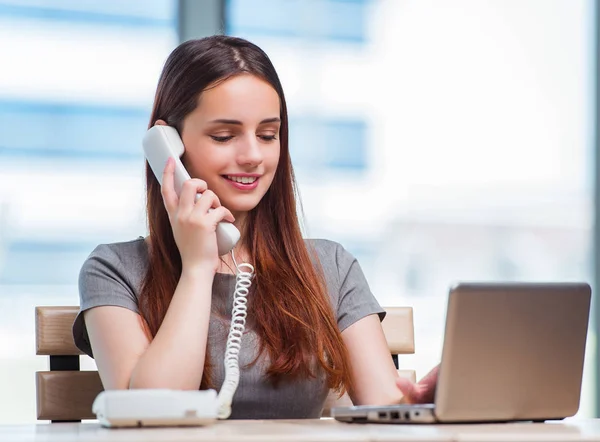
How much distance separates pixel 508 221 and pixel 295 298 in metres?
1.89

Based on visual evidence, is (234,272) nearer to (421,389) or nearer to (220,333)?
(220,333)

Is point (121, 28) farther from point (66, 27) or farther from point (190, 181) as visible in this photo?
point (190, 181)

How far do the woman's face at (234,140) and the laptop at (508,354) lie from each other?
0.58m

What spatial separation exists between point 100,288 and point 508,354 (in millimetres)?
774

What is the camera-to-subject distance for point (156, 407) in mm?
1062

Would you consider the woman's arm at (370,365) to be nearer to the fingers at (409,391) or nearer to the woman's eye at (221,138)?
the fingers at (409,391)

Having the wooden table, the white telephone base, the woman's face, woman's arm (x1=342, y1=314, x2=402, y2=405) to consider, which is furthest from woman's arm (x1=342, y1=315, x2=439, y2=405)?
the white telephone base

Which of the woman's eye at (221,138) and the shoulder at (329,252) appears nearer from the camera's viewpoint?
the woman's eye at (221,138)

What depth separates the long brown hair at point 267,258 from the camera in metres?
1.59

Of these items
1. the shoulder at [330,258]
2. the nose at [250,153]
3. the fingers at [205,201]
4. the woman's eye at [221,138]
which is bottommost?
the shoulder at [330,258]

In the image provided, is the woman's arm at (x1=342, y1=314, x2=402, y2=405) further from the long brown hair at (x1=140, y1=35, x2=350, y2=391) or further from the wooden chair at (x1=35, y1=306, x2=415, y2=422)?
the wooden chair at (x1=35, y1=306, x2=415, y2=422)

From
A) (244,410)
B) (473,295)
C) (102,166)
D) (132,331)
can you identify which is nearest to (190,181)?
(132,331)

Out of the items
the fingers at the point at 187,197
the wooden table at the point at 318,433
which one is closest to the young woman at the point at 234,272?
the fingers at the point at 187,197

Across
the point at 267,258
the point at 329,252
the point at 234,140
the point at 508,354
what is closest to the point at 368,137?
the point at 329,252
